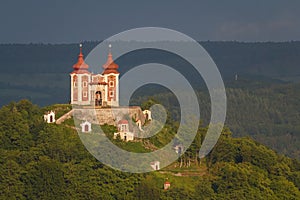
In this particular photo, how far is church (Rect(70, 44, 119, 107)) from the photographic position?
280 feet

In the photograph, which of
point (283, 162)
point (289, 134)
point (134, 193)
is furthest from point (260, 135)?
point (134, 193)

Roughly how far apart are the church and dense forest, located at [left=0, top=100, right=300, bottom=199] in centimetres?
139

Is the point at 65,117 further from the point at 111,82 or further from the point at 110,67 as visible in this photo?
the point at 110,67

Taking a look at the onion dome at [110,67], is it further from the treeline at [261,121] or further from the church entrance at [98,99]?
the treeline at [261,121]

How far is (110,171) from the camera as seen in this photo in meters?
79.2

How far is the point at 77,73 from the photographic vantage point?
85.4m

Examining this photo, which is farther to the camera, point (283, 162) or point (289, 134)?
point (289, 134)

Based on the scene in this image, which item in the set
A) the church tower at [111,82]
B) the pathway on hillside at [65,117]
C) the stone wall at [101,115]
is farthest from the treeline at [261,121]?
the pathway on hillside at [65,117]

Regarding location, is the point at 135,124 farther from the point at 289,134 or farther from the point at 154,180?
the point at 289,134

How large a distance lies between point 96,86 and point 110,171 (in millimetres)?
7993

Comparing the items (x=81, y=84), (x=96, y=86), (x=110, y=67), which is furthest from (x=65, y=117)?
(x=110, y=67)

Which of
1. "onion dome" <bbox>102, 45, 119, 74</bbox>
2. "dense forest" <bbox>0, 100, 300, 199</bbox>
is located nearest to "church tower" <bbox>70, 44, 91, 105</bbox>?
"dense forest" <bbox>0, 100, 300, 199</bbox>

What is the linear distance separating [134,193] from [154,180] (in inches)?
89.4

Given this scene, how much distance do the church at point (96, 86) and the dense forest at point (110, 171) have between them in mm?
1386
